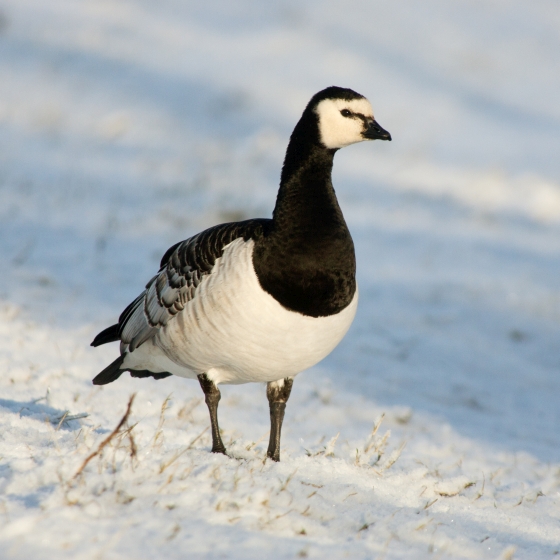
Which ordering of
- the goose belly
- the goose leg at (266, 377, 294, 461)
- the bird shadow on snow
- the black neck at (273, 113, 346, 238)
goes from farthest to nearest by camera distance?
the bird shadow on snow, the goose leg at (266, 377, 294, 461), the black neck at (273, 113, 346, 238), the goose belly

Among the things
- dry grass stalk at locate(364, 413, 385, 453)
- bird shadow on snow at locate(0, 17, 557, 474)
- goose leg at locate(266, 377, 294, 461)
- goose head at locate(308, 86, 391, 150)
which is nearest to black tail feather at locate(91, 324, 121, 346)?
bird shadow on snow at locate(0, 17, 557, 474)

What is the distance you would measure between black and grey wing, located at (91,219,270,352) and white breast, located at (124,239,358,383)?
9 centimetres

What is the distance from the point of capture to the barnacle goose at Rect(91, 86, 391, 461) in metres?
4.84

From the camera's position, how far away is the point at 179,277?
539 centimetres

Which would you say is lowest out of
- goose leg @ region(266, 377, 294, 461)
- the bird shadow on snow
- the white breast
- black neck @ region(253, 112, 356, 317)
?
the bird shadow on snow

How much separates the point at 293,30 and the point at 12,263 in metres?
17.4

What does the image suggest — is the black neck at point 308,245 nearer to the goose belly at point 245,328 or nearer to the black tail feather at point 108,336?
the goose belly at point 245,328

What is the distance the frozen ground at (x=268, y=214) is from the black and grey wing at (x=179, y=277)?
26.0 inches

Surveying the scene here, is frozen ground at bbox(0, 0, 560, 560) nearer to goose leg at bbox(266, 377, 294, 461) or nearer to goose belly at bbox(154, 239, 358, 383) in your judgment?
goose leg at bbox(266, 377, 294, 461)

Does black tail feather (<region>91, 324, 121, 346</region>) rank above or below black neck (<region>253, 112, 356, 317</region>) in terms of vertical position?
below

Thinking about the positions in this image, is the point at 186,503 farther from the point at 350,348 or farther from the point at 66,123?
the point at 66,123

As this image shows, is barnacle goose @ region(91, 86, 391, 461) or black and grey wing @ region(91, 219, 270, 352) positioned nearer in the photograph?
barnacle goose @ region(91, 86, 391, 461)

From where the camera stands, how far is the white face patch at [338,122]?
5238mm

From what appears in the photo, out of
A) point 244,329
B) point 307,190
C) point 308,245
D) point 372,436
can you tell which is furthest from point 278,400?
point 307,190
